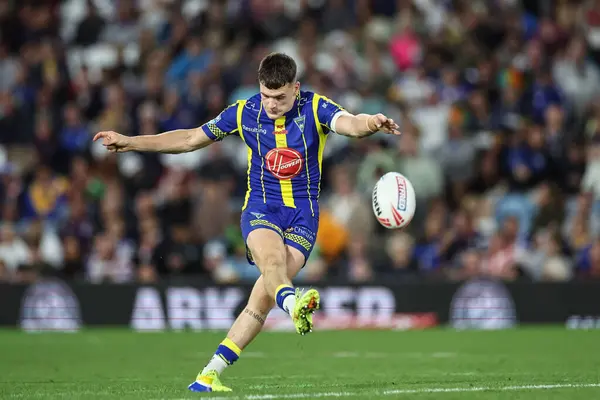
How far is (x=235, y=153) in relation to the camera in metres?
20.1

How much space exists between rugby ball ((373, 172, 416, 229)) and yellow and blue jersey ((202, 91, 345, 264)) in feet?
1.72

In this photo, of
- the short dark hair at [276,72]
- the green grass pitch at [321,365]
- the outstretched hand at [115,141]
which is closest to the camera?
the green grass pitch at [321,365]

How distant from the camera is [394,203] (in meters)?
9.33

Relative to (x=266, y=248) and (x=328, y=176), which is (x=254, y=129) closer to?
(x=266, y=248)

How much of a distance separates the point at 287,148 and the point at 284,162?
0.12m

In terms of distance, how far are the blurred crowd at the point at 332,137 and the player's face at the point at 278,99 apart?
28.1 feet

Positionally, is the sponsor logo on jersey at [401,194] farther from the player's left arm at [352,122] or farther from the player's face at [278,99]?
the player's face at [278,99]

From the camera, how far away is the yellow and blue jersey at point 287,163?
919 centimetres

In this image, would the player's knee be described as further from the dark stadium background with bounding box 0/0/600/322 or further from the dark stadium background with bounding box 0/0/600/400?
Result: the dark stadium background with bounding box 0/0/600/322

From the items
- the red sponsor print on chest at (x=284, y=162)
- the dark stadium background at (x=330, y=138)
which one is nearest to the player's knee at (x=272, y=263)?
the red sponsor print on chest at (x=284, y=162)

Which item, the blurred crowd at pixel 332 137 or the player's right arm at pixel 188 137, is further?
the blurred crowd at pixel 332 137

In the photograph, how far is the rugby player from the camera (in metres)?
8.85

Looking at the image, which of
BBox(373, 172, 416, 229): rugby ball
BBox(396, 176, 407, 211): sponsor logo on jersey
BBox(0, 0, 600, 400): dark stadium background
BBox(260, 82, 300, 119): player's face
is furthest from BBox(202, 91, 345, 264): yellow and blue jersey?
BBox(0, 0, 600, 400): dark stadium background

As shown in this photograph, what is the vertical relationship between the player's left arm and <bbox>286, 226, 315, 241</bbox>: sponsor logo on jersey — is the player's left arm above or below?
above
